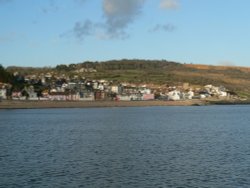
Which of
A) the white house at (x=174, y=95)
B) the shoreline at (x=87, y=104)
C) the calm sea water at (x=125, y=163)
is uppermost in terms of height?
the white house at (x=174, y=95)

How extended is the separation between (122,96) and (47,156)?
141 m

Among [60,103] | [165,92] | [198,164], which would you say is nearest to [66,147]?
[198,164]

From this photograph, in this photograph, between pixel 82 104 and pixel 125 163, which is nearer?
pixel 125 163

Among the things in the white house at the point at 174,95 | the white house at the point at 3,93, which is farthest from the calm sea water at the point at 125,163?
the white house at the point at 174,95

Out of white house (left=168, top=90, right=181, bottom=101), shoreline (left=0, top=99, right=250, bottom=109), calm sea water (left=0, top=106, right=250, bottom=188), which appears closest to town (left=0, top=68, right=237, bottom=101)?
white house (left=168, top=90, right=181, bottom=101)

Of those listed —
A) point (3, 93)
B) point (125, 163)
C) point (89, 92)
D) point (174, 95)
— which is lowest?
point (125, 163)

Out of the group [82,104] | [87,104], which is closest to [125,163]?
[82,104]

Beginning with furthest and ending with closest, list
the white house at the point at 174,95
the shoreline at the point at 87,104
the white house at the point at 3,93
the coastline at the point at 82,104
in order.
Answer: the white house at the point at 174,95, the white house at the point at 3,93, the shoreline at the point at 87,104, the coastline at the point at 82,104

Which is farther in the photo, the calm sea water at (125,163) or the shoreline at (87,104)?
the shoreline at (87,104)

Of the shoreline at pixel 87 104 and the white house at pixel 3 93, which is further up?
the white house at pixel 3 93

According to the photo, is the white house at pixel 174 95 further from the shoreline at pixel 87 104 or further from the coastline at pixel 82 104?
the coastline at pixel 82 104

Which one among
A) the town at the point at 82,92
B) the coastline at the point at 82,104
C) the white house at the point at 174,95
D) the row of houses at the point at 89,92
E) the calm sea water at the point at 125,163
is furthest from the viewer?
the white house at the point at 174,95

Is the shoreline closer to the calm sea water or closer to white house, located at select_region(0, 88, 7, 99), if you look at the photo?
white house, located at select_region(0, 88, 7, 99)

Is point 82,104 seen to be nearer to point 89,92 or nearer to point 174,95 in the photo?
point 89,92
